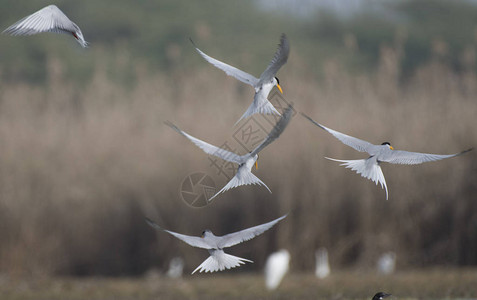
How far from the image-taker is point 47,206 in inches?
473

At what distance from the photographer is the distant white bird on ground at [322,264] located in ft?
33.8

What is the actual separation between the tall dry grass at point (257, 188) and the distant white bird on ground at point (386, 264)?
1.15 ft

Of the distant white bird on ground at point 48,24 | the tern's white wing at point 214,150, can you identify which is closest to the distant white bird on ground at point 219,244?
the tern's white wing at point 214,150

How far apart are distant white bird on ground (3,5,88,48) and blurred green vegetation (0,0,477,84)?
2545 centimetres

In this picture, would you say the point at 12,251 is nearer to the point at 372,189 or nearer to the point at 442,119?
the point at 372,189

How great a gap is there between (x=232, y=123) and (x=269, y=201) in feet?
4.88

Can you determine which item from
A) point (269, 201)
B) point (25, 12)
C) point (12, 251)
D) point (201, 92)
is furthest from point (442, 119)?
point (25, 12)

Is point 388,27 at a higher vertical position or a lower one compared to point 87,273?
higher

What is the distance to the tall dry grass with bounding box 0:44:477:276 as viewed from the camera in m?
11.5

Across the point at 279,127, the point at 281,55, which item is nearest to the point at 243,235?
the point at 279,127

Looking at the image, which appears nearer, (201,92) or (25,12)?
(201,92)

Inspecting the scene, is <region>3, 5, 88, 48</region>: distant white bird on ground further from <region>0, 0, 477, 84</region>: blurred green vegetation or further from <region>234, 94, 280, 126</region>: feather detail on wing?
<region>0, 0, 477, 84</region>: blurred green vegetation

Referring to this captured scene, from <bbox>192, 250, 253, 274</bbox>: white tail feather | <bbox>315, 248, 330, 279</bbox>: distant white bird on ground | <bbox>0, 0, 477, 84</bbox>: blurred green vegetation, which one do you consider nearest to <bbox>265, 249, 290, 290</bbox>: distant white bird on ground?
<bbox>315, 248, 330, 279</bbox>: distant white bird on ground

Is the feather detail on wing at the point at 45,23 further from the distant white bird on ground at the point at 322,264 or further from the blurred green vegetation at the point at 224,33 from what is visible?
the blurred green vegetation at the point at 224,33
